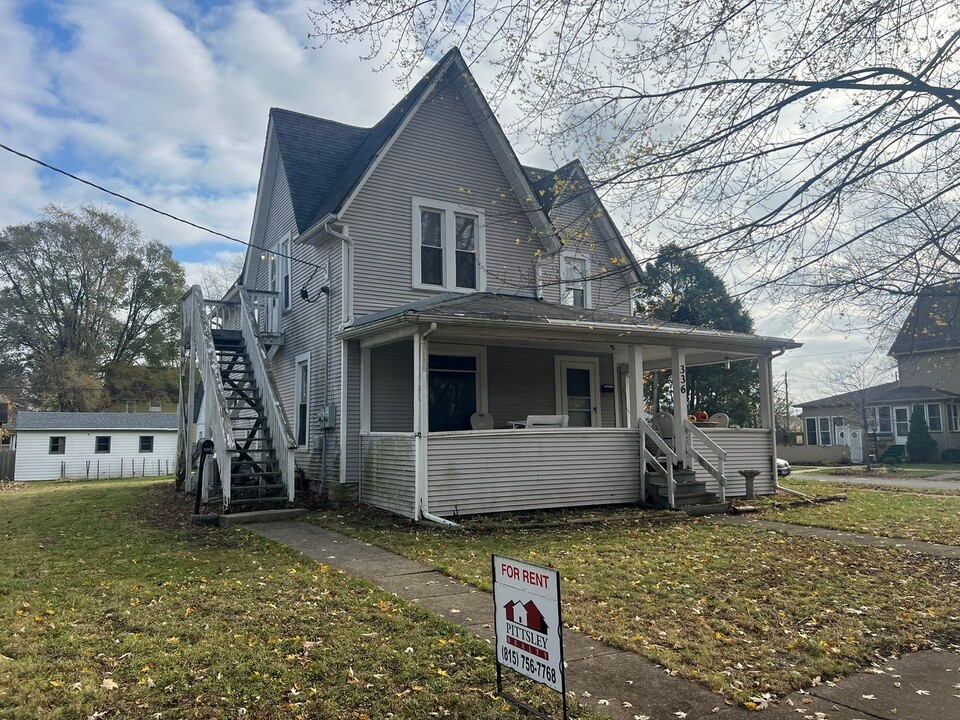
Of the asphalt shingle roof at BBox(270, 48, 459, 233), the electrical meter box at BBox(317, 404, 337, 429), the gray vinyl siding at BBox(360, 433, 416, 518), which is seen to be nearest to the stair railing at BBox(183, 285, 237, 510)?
the electrical meter box at BBox(317, 404, 337, 429)

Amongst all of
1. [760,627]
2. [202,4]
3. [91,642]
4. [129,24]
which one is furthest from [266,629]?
[129,24]

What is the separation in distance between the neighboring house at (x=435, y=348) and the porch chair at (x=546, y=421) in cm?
9

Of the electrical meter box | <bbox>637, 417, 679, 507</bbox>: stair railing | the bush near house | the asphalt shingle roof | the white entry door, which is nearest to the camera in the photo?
<bbox>637, 417, 679, 507</bbox>: stair railing

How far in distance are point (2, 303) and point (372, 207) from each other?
3726 centimetres

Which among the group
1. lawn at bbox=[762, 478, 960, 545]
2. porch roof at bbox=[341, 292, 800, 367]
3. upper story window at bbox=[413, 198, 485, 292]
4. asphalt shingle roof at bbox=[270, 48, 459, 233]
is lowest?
lawn at bbox=[762, 478, 960, 545]

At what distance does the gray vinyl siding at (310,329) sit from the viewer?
542 inches

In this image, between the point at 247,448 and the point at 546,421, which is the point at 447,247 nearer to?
the point at 546,421

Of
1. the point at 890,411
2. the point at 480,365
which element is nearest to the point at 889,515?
the point at 480,365

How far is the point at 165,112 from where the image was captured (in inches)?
459

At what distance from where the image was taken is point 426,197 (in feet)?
47.8

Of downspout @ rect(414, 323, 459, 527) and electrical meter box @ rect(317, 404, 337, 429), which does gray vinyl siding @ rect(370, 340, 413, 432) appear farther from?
downspout @ rect(414, 323, 459, 527)

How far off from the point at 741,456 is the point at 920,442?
2359 centimetres

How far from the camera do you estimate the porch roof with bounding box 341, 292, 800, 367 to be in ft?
36.3

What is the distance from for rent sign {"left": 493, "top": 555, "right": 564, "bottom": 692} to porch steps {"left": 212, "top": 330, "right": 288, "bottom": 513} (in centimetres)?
888
